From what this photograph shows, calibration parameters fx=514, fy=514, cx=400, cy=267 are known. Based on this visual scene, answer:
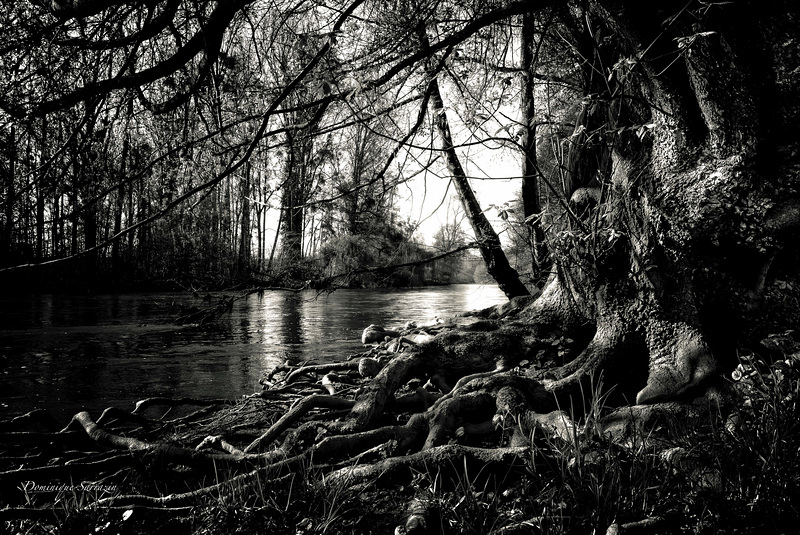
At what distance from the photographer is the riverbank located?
2279mm

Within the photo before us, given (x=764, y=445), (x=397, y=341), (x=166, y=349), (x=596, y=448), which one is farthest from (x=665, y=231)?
(x=166, y=349)

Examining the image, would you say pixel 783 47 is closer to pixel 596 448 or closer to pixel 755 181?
pixel 755 181

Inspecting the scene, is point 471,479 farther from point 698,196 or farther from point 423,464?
point 698,196

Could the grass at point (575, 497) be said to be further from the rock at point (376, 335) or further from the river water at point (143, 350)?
the rock at point (376, 335)

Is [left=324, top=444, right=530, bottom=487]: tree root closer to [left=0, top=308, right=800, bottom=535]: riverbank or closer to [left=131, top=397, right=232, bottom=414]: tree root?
[left=0, top=308, right=800, bottom=535]: riverbank

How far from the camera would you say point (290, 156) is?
5492mm

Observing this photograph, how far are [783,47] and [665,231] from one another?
5.21ft

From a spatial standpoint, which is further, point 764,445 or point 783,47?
point 783,47

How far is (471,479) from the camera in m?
2.84

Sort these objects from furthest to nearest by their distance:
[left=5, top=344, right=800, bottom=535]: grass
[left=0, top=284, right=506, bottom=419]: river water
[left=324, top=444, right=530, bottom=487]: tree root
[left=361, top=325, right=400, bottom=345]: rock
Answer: [left=361, top=325, right=400, bottom=345]: rock, [left=0, top=284, right=506, bottom=419]: river water, [left=324, top=444, right=530, bottom=487]: tree root, [left=5, top=344, right=800, bottom=535]: grass

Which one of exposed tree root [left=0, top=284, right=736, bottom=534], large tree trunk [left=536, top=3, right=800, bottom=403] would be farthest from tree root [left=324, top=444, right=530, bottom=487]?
large tree trunk [left=536, top=3, right=800, bottom=403]

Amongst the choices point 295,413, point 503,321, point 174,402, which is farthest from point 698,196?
point 174,402

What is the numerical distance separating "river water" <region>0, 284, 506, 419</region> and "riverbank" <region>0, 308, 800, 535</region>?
6.10ft

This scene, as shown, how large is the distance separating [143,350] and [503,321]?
681cm
